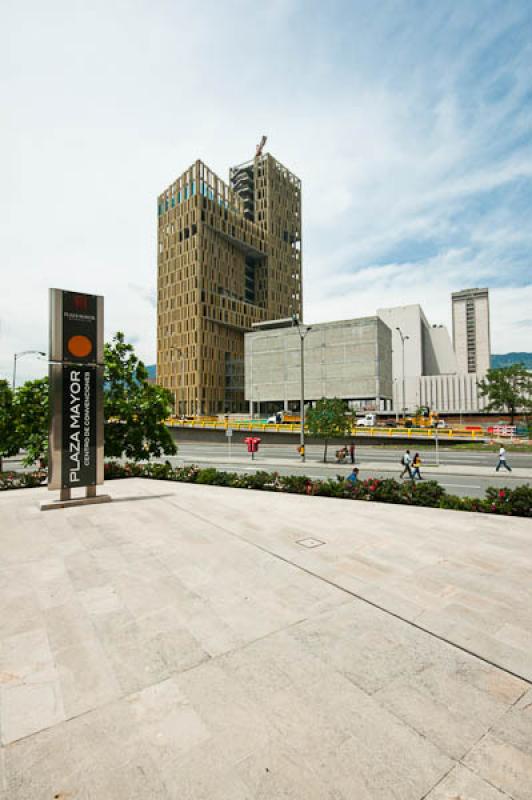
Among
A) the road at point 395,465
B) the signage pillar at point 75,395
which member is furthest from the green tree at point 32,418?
the road at point 395,465

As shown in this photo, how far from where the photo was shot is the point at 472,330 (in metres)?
180

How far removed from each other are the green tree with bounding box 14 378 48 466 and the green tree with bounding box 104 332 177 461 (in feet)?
8.22

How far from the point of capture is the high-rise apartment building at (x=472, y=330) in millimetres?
175500

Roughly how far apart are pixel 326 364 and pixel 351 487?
213 feet

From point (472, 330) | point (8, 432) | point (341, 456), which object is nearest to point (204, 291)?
point (341, 456)

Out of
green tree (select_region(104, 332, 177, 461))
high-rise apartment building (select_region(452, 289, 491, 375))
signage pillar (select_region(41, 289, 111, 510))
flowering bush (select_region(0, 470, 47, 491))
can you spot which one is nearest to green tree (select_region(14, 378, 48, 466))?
flowering bush (select_region(0, 470, 47, 491))

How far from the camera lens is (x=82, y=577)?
6855 millimetres

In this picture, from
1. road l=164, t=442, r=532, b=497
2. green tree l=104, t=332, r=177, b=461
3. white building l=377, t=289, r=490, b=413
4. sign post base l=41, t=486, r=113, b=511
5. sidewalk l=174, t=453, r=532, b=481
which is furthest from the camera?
white building l=377, t=289, r=490, b=413

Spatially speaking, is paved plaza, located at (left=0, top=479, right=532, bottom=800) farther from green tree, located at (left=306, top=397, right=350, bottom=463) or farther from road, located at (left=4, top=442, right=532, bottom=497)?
green tree, located at (left=306, top=397, right=350, bottom=463)

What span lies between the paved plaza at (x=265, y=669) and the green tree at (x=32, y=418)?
29.5ft

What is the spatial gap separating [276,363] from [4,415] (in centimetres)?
6798

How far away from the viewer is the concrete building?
73500mm

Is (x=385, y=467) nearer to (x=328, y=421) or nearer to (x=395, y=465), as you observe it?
(x=395, y=465)

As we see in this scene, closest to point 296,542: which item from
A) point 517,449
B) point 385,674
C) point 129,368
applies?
point 385,674
